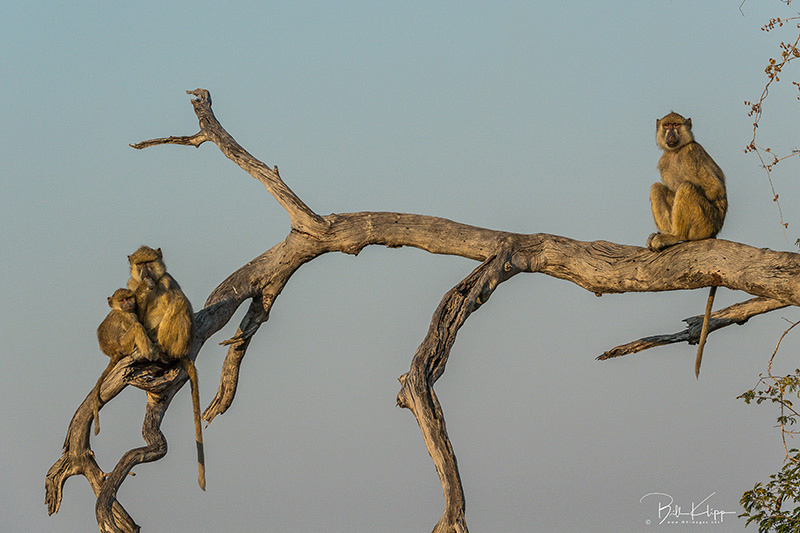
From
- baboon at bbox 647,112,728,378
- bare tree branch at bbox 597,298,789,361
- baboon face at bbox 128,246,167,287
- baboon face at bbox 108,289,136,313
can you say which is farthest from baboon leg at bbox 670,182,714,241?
baboon face at bbox 108,289,136,313

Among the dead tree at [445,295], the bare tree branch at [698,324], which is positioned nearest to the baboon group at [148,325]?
the dead tree at [445,295]

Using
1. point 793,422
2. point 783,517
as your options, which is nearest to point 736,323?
point 793,422

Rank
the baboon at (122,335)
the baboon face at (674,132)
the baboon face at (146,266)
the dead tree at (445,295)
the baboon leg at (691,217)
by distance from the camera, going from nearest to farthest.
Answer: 1. the dead tree at (445,295)
2. the baboon leg at (691,217)
3. the baboon at (122,335)
4. the baboon face at (146,266)
5. the baboon face at (674,132)

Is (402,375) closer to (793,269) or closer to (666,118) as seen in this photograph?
(793,269)

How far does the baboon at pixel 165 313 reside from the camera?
7.38m

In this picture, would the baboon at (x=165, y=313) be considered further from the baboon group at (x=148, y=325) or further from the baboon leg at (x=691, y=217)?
the baboon leg at (x=691, y=217)

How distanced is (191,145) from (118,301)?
2028 millimetres

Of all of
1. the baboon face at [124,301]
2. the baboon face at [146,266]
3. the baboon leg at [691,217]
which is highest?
the baboon leg at [691,217]

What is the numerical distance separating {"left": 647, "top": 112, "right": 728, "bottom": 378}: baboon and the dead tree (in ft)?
0.62

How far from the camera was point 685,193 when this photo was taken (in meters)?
7.16

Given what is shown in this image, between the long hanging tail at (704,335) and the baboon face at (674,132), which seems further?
the baboon face at (674,132)

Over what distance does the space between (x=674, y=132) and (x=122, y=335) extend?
5.19 meters

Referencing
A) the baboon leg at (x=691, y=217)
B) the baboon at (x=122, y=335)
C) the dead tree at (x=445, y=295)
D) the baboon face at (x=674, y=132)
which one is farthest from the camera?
the baboon face at (x=674, y=132)

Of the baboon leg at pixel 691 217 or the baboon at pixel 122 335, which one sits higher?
the baboon leg at pixel 691 217
